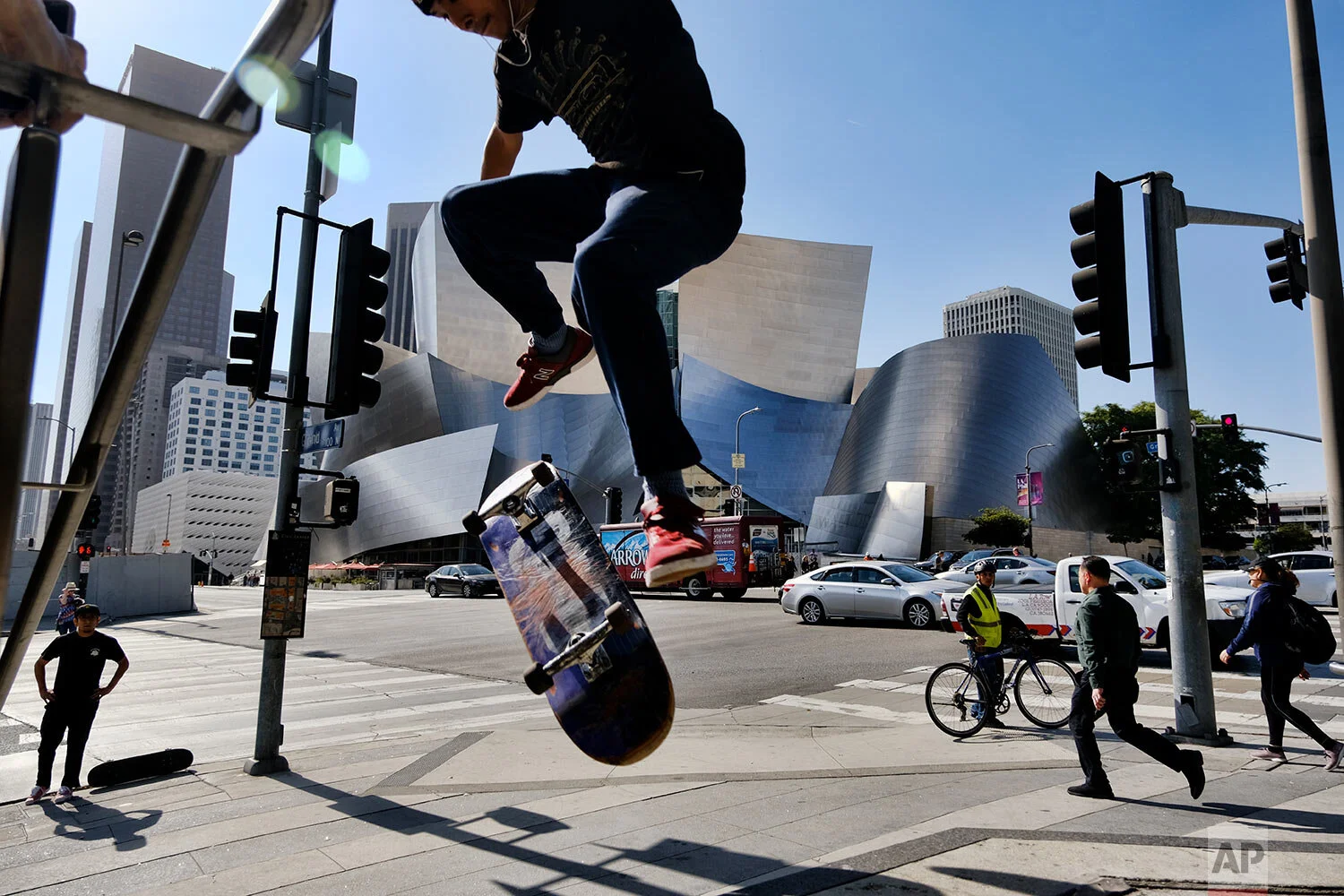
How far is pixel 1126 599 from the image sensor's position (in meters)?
14.3

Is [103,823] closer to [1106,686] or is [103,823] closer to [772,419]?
[1106,686]

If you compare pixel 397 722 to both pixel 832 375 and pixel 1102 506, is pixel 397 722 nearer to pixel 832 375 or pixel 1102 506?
pixel 832 375

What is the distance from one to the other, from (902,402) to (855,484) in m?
6.13

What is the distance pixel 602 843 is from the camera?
5473 millimetres

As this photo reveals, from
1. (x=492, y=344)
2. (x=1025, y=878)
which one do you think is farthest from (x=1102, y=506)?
(x=1025, y=878)

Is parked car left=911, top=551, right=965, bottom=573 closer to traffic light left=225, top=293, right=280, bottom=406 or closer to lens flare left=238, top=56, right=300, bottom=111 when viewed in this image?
traffic light left=225, top=293, right=280, bottom=406

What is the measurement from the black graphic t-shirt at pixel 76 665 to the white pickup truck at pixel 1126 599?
11446 mm

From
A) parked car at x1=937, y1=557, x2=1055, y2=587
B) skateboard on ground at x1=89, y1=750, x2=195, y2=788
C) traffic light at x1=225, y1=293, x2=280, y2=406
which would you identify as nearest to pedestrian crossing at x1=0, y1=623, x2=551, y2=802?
skateboard on ground at x1=89, y1=750, x2=195, y2=788

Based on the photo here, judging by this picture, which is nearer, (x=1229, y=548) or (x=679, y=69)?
(x=679, y=69)

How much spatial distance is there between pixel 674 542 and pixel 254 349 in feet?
20.4

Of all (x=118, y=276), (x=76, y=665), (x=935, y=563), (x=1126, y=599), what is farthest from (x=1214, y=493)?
(x=118, y=276)

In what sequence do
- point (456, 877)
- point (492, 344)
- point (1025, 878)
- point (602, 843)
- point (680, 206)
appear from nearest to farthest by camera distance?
point (680, 206)
point (1025, 878)
point (456, 877)
point (602, 843)
point (492, 344)

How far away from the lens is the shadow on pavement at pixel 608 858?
4.70m
